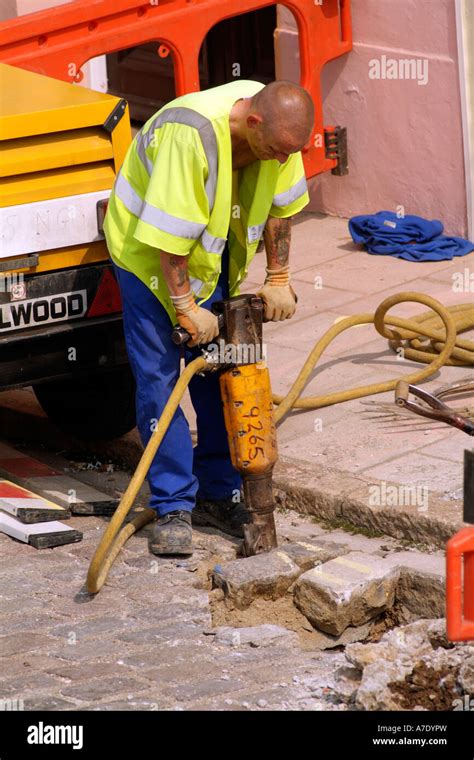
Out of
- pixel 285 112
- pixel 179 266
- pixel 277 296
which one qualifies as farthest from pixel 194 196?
pixel 277 296

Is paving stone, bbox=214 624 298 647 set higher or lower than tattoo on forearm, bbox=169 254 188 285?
lower

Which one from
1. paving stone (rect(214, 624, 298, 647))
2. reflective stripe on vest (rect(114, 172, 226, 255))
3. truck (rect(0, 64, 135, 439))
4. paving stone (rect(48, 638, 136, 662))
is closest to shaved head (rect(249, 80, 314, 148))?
reflective stripe on vest (rect(114, 172, 226, 255))

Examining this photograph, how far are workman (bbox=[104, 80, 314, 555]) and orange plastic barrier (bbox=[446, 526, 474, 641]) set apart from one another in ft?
6.56

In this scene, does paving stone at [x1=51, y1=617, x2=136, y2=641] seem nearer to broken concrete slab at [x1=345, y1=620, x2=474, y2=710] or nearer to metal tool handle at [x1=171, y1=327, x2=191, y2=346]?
broken concrete slab at [x1=345, y1=620, x2=474, y2=710]

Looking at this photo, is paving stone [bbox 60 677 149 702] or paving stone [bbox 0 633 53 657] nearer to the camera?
paving stone [bbox 60 677 149 702]

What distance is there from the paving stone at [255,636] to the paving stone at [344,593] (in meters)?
0.17

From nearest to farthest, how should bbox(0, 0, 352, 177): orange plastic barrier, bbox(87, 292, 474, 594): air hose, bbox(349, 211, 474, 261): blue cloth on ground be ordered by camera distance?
bbox(87, 292, 474, 594): air hose, bbox(0, 0, 352, 177): orange plastic barrier, bbox(349, 211, 474, 261): blue cloth on ground

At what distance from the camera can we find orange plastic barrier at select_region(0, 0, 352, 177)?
755 centimetres

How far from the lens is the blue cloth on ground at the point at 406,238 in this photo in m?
8.62

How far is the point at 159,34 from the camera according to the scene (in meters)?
8.23

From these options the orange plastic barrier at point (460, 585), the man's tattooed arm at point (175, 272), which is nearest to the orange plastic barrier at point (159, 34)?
the man's tattooed arm at point (175, 272)

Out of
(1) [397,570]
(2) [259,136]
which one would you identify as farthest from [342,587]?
(2) [259,136]

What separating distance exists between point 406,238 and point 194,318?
12.2 feet

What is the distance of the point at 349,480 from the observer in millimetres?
5988
